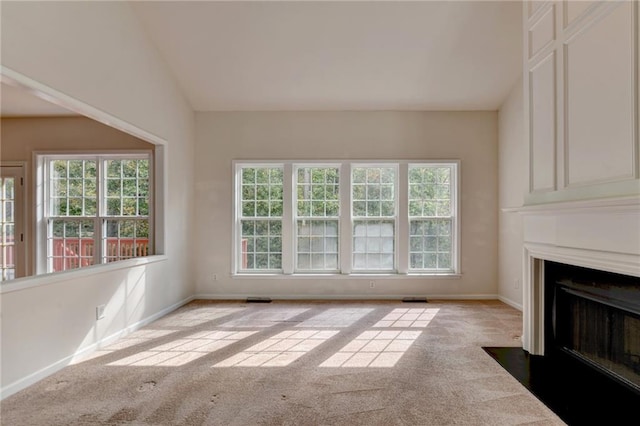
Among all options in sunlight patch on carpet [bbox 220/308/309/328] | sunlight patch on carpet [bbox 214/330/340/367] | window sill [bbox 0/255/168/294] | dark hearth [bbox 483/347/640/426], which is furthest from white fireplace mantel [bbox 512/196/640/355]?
window sill [bbox 0/255/168/294]

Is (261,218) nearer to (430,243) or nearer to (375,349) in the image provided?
(430,243)

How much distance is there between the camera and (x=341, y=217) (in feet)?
17.8

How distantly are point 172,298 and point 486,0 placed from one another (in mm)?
5187

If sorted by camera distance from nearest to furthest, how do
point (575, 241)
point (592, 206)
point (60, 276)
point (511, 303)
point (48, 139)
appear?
point (592, 206), point (575, 241), point (60, 276), point (511, 303), point (48, 139)

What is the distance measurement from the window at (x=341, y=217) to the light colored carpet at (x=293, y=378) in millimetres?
1263

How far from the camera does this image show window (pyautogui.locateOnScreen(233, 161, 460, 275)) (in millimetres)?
5438

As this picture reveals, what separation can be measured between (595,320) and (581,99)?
167cm

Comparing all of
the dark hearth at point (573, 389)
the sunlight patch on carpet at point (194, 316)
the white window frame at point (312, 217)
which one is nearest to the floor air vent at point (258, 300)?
the sunlight patch on carpet at point (194, 316)

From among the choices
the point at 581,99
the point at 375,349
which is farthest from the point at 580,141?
the point at 375,349

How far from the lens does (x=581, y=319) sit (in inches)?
113

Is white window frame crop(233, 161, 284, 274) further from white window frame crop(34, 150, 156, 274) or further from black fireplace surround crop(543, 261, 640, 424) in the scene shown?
black fireplace surround crop(543, 261, 640, 424)

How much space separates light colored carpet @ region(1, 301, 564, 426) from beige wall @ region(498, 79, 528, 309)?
897 mm

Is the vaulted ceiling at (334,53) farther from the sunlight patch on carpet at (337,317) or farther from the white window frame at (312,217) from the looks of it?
the sunlight patch on carpet at (337,317)

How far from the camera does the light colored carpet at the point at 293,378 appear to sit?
89.8 inches
